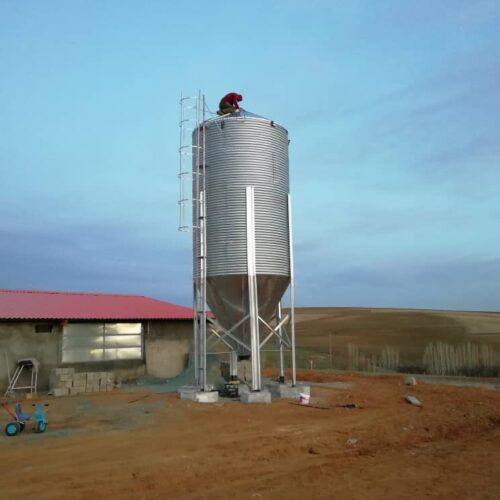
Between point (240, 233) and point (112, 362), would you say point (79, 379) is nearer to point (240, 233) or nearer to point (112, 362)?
point (112, 362)

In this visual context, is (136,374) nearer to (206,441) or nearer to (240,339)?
(240,339)

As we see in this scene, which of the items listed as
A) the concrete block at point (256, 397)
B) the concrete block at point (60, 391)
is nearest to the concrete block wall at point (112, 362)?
the concrete block at point (60, 391)

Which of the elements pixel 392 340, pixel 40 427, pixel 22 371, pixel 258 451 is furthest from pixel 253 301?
pixel 392 340

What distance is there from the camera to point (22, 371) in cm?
1950

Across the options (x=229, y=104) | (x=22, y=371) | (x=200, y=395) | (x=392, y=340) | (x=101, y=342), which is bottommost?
(x=200, y=395)

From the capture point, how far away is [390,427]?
12.3 metres

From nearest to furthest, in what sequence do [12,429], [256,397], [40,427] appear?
[12,429], [40,427], [256,397]

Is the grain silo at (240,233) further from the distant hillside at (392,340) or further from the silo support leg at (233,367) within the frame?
the distant hillside at (392,340)

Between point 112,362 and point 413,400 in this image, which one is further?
point 112,362

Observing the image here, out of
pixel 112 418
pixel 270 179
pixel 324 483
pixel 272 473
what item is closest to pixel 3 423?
pixel 112 418

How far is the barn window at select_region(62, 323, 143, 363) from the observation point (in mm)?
20984

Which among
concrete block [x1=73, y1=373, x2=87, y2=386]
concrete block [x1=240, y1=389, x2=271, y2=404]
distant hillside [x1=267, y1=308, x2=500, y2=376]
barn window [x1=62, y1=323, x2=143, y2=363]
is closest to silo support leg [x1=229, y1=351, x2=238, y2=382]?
concrete block [x1=240, y1=389, x2=271, y2=404]

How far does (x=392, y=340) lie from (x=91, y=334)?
90.9 feet

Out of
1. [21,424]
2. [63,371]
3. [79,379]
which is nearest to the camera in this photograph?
[21,424]
